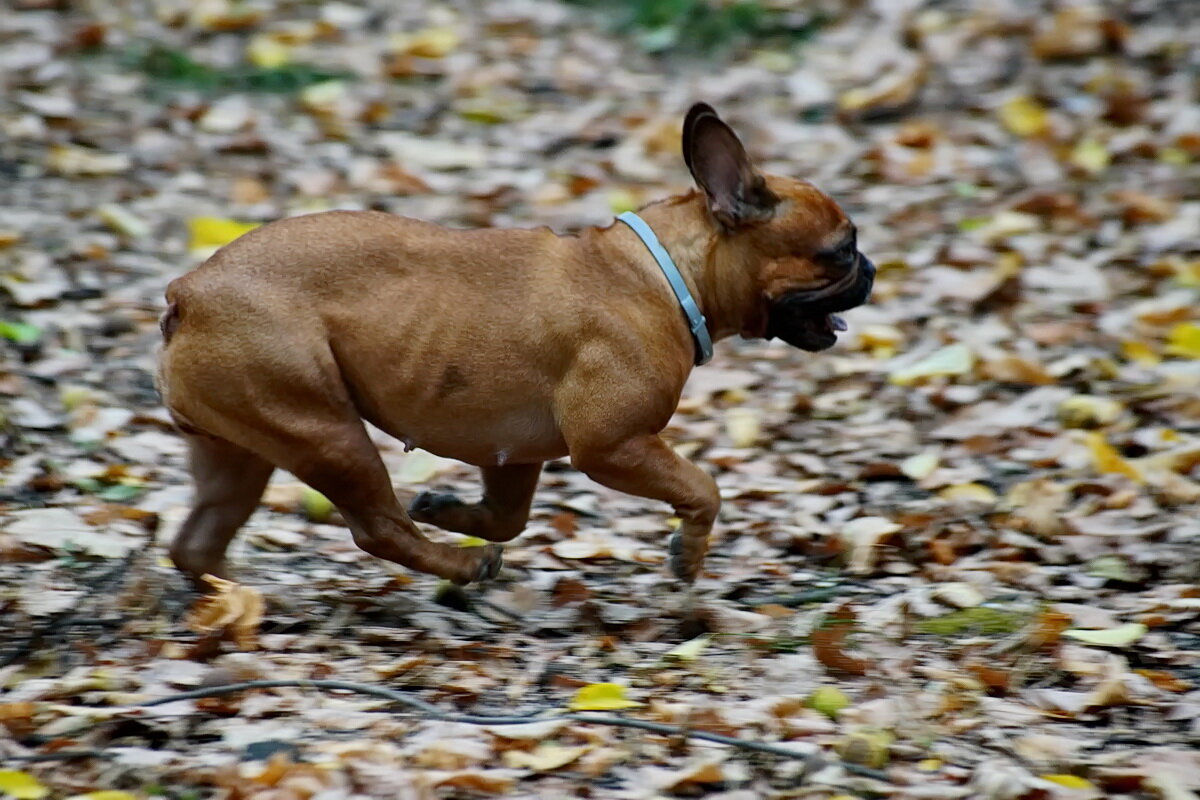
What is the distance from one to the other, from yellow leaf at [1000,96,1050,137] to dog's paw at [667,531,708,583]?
578 cm

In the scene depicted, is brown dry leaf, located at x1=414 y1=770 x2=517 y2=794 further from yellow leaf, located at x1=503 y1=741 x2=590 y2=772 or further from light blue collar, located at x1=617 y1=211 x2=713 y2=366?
light blue collar, located at x1=617 y1=211 x2=713 y2=366

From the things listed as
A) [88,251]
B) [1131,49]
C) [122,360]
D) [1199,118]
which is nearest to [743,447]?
[122,360]

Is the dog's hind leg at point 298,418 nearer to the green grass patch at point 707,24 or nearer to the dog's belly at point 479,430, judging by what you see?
the dog's belly at point 479,430

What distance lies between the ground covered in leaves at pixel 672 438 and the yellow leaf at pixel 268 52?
3cm

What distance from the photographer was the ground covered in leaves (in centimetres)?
435

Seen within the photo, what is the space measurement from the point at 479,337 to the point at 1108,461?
2.87 meters

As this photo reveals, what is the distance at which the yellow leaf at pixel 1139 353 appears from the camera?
25.0ft

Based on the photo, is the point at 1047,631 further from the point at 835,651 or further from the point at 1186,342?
the point at 1186,342

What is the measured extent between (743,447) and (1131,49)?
562 centimetres

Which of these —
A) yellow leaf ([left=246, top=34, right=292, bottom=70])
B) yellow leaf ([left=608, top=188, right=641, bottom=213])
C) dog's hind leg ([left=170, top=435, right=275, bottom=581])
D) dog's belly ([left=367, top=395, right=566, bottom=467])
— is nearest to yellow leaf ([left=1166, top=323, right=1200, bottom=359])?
yellow leaf ([left=608, top=188, right=641, bottom=213])

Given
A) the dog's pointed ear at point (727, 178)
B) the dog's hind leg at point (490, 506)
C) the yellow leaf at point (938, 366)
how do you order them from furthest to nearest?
1. the yellow leaf at point (938, 366)
2. the dog's hind leg at point (490, 506)
3. the dog's pointed ear at point (727, 178)

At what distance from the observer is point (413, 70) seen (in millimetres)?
11125

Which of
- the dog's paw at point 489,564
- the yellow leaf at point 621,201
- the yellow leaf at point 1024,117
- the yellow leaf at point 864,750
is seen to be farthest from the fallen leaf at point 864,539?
the yellow leaf at point 1024,117

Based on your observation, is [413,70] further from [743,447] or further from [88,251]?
[743,447]
